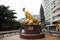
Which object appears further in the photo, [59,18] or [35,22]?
[59,18]

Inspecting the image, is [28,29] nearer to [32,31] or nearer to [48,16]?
[32,31]

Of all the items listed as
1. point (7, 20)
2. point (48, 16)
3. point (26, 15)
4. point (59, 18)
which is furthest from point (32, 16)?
point (48, 16)

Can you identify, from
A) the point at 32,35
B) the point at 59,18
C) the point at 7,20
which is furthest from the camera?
the point at 7,20

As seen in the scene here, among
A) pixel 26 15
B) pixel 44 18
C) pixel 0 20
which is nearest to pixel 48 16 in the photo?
pixel 44 18

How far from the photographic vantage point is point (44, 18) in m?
91.1

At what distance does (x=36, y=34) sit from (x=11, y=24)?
29.4m

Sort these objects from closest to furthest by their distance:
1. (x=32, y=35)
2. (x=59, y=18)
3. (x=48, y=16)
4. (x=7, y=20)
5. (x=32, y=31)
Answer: (x=32, y=35) < (x=32, y=31) < (x=59, y=18) < (x=7, y=20) < (x=48, y=16)

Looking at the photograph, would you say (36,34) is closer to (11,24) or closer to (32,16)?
(32,16)

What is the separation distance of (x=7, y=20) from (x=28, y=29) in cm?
2604

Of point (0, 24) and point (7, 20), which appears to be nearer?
point (0, 24)

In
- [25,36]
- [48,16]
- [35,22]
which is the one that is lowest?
[25,36]

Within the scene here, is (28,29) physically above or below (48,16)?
below

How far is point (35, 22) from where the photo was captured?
22.5 metres

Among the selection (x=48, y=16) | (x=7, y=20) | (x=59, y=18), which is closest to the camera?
(x=59, y=18)
